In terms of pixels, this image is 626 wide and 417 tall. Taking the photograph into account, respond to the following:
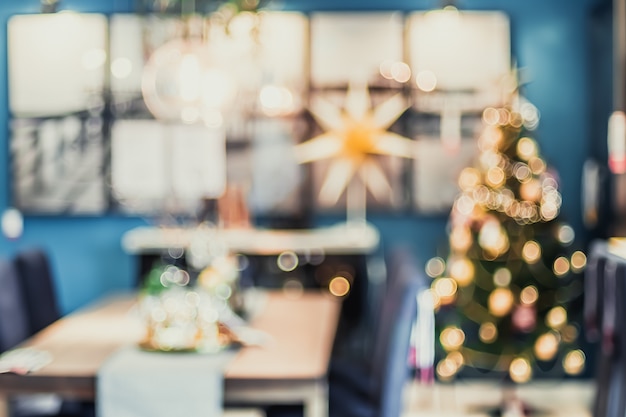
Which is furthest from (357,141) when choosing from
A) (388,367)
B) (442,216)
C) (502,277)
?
(388,367)

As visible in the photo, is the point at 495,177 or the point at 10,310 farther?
the point at 495,177

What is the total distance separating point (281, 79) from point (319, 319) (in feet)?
7.81

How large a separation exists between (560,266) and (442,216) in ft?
3.08

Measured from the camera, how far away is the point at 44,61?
233 inches

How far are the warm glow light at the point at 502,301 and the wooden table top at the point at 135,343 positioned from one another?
117 centimetres

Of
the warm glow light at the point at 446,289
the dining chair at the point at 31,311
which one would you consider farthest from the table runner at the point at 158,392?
the warm glow light at the point at 446,289

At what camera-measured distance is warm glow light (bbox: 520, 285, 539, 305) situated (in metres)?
5.11

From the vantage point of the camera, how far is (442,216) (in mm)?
5855

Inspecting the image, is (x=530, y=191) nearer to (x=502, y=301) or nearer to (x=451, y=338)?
(x=502, y=301)

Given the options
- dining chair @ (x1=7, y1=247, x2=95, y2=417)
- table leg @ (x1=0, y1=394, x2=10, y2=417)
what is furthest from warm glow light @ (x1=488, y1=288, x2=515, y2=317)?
table leg @ (x1=0, y1=394, x2=10, y2=417)

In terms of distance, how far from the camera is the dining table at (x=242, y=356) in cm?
273

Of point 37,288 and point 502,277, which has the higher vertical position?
point 37,288

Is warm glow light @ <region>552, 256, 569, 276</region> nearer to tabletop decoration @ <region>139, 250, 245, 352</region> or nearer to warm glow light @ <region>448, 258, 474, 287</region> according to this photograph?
warm glow light @ <region>448, 258, 474, 287</region>

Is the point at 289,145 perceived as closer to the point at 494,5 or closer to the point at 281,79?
the point at 281,79
